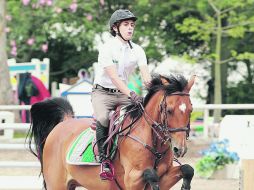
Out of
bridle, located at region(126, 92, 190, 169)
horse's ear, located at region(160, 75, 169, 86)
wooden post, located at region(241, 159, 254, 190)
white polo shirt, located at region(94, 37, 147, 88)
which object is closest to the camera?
bridle, located at region(126, 92, 190, 169)

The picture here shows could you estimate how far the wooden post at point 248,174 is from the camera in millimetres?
8539

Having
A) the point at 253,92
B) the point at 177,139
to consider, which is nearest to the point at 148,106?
the point at 177,139

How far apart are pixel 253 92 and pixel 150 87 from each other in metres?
19.9

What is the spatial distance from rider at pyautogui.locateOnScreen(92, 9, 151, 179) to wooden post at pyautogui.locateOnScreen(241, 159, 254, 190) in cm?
140

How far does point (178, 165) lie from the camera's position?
7.84 meters

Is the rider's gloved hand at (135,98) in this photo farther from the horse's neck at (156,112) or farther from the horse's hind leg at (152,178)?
the horse's hind leg at (152,178)

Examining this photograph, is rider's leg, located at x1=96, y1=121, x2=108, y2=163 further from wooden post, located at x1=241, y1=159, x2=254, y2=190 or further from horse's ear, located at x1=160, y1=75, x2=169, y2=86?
wooden post, located at x1=241, y1=159, x2=254, y2=190

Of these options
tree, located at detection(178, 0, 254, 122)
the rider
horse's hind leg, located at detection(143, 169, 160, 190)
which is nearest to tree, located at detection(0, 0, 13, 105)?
tree, located at detection(178, 0, 254, 122)

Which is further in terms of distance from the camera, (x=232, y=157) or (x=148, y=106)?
(x=232, y=157)

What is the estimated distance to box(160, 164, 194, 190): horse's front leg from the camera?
7.50m

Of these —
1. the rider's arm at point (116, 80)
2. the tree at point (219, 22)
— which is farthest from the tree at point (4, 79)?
the rider's arm at point (116, 80)

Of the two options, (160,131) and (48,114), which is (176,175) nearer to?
(160,131)

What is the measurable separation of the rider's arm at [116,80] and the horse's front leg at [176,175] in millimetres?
831

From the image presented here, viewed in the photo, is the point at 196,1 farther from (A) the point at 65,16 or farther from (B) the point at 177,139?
(B) the point at 177,139
